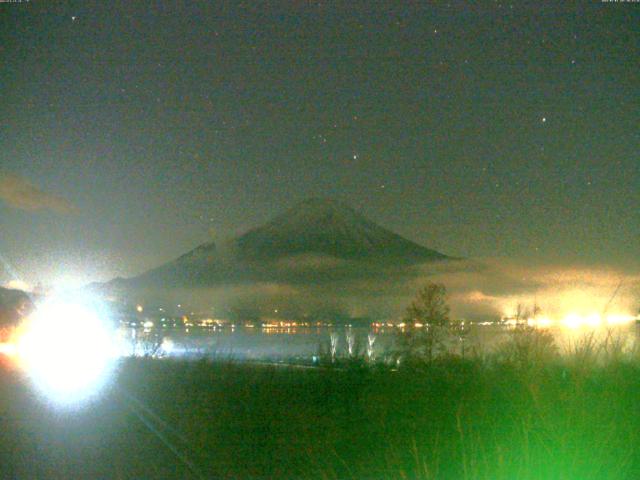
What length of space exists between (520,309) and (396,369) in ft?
9.45

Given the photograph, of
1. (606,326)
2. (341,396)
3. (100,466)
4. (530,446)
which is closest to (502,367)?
(606,326)

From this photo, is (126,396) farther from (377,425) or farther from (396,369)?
(377,425)

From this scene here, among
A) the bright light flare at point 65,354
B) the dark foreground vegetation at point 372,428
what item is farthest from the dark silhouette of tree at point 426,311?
the dark foreground vegetation at point 372,428

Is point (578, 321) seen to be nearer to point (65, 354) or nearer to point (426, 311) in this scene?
point (65, 354)

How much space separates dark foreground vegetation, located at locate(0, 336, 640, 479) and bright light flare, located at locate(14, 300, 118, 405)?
8.56 feet

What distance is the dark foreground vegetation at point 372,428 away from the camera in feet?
25.7

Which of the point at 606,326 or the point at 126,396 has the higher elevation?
the point at 606,326

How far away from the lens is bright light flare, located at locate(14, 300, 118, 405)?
1717cm

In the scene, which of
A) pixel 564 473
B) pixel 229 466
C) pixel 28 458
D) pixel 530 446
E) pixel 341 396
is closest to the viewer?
pixel 564 473

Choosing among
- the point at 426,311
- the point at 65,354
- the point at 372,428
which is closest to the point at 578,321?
the point at 372,428

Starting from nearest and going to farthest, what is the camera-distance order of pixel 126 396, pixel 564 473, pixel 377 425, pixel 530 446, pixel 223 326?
pixel 564 473 < pixel 530 446 < pixel 377 425 < pixel 126 396 < pixel 223 326

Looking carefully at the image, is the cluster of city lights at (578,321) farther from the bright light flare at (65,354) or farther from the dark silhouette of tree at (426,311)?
the dark silhouette of tree at (426,311)

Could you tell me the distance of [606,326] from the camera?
1155cm

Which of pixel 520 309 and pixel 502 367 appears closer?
pixel 502 367
